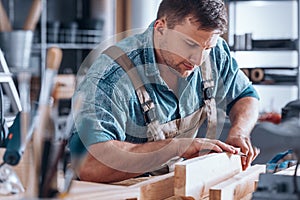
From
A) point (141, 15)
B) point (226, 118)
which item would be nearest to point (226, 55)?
point (226, 118)

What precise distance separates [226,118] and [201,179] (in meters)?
0.80

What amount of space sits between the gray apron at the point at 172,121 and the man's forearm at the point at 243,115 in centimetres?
7

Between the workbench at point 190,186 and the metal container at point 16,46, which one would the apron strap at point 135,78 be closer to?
the workbench at point 190,186

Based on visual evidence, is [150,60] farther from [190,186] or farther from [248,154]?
[190,186]

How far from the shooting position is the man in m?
1.41

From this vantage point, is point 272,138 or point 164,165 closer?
point 272,138

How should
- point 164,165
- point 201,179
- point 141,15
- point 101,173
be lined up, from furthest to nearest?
point 141,15, point 164,165, point 101,173, point 201,179

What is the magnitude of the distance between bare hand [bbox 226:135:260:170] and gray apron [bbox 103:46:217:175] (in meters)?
0.16

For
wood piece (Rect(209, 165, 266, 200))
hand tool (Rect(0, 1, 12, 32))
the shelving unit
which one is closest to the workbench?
wood piece (Rect(209, 165, 266, 200))

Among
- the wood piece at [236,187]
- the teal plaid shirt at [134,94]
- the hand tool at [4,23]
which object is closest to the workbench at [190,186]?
the wood piece at [236,187]

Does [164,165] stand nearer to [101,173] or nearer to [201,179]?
[101,173]

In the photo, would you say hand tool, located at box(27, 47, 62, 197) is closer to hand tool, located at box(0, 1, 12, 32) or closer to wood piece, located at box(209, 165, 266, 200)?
wood piece, located at box(209, 165, 266, 200)

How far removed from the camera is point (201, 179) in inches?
45.0

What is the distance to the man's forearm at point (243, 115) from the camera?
1.69m
